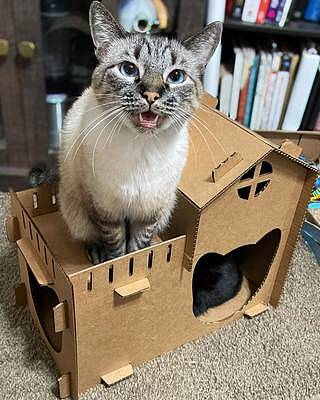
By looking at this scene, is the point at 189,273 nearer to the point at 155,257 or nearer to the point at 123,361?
the point at 155,257

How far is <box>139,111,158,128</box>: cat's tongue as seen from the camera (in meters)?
0.93

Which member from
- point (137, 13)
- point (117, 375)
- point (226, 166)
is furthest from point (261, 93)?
point (117, 375)

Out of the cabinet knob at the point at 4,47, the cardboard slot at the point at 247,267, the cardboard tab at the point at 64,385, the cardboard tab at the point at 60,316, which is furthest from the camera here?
the cabinet knob at the point at 4,47

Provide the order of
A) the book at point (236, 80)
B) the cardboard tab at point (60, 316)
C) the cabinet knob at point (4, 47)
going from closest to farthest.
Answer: the cardboard tab at point (60, 316) → the cabinet knob at point (4, 47) → the book at point (236, 80)

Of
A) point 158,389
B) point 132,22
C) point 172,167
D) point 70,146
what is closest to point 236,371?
point 158,389

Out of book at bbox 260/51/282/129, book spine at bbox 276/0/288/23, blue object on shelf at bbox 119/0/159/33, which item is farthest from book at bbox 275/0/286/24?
blue object on shelf at bbox 119/0/159/33

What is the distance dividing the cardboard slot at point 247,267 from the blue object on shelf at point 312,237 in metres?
0.23

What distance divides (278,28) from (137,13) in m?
0.47

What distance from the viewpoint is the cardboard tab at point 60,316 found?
39.6 inches

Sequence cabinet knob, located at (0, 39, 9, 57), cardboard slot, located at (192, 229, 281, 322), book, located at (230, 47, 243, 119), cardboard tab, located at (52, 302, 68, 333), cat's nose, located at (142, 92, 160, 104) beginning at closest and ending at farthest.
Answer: cat's nose, located at (142, 92, 160, 104), cardboard tab, located at (52, 302, 68, 333), cardboard slot, located at (192, 229, 281, 322), cabinet knob, located at (0, 39, 9, 57), book, located at (230, 47, 243, 119)

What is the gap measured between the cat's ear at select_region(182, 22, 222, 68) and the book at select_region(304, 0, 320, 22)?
83 centimetres

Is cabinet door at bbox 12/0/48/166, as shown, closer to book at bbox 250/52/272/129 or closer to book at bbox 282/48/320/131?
book at bbox 250/52/272/129

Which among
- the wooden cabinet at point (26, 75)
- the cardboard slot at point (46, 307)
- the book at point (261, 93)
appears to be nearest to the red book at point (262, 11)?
the book at point (261, 93)

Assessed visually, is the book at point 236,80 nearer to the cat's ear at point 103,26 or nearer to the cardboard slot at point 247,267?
the cardboard slot at point 247,267
